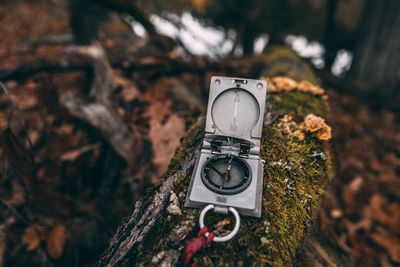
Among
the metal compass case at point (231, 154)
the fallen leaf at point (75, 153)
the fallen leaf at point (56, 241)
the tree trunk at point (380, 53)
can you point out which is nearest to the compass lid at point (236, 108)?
the metal compass case at point (231, 154)

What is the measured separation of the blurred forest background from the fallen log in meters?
0.95

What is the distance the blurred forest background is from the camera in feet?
12.3

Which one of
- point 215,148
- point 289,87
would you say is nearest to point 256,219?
point 215,148

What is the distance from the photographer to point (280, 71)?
513 cm

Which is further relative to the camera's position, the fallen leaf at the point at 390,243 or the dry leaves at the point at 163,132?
the dry leaves at the point at 163,132

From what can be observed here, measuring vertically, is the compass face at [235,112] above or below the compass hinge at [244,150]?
above

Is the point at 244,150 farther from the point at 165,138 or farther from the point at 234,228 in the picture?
the point at 165,138

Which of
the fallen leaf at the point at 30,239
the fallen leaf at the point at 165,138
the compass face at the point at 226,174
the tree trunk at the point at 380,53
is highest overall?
the tree trunk at the point at 380,53

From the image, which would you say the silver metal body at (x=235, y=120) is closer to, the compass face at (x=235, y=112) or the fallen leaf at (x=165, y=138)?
the compass face at (x=235, y=112)

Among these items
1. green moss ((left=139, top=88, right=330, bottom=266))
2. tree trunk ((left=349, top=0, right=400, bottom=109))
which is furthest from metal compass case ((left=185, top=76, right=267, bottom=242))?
tree trunk ((left=349, top=0, right=400, bottom=109))

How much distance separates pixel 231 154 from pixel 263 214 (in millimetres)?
495

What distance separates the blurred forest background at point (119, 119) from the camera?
12.3ft

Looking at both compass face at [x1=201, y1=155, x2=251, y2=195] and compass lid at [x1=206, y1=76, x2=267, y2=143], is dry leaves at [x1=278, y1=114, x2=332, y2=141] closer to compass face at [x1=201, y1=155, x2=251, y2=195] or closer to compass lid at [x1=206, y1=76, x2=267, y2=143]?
compass lid at [x1=206, y1=76, x2=267, y2=143]

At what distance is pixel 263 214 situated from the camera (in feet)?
7.79
